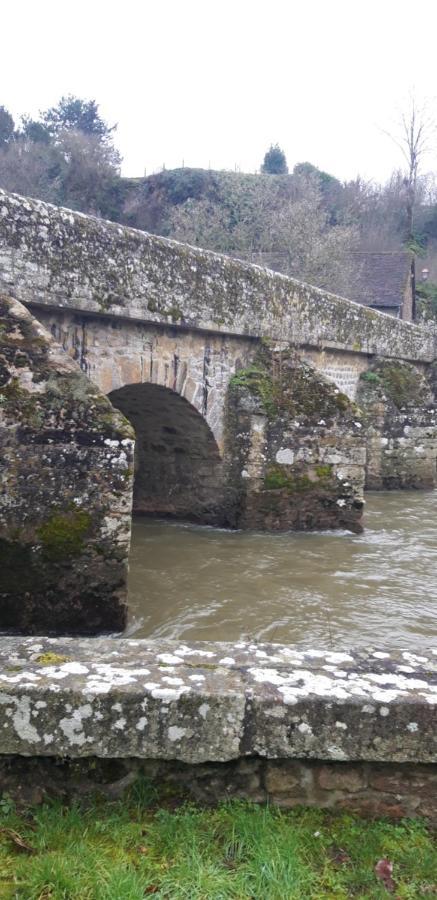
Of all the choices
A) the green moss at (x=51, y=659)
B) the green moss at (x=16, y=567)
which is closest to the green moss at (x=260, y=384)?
the green moss at (x=16, y=567)

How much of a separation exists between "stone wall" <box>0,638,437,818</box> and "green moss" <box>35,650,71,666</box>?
0.15m

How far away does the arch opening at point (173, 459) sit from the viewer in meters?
8.38

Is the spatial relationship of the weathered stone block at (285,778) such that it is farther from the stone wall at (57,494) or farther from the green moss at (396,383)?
the green moss at (396,383)

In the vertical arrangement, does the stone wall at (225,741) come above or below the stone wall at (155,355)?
below

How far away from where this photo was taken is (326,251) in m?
21.3

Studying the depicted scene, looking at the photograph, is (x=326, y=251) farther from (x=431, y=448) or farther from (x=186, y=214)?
(x=431, y=448)

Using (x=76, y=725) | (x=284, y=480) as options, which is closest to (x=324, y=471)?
(x=284, y=480)

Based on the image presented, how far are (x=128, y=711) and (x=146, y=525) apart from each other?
22.2ft

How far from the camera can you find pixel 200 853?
6.11ft

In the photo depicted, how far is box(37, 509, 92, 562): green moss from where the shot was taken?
4309mm

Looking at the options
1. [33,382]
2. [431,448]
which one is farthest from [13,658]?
[431,448]

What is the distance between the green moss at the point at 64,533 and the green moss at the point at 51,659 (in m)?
1.95

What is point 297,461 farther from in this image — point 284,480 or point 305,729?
point 305,729

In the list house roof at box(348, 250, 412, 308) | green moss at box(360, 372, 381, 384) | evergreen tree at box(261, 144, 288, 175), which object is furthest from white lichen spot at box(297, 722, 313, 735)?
evergreen tree at box(261, 144, 288, 175)
